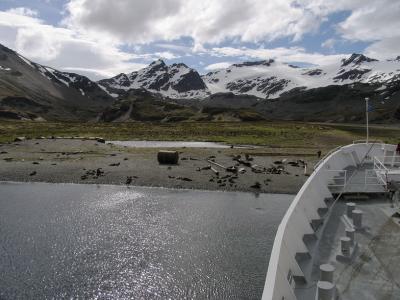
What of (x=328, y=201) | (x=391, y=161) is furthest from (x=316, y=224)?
(x=391, y=161)

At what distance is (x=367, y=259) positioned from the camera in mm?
14070

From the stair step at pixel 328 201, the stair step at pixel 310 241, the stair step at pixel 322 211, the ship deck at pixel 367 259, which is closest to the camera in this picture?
the ship deck at pixel 367 259

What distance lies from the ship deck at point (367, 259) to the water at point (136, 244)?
5.52 metres

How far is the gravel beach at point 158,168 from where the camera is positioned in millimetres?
44656

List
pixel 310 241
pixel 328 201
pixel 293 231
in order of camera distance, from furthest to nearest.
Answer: pixel 328 201, pixel 310 241, pixel 293 231

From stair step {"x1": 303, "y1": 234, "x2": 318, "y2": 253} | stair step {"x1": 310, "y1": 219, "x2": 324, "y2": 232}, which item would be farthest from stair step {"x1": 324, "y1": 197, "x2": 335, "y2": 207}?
stair step {"x1": 303, "y1": 234, "x2": 318, "y2": 253}

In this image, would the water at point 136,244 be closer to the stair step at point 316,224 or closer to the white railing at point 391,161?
the stair step at point 316,224

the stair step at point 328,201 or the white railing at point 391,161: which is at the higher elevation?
the white railing at point 391,161

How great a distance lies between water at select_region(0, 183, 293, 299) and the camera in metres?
20.5

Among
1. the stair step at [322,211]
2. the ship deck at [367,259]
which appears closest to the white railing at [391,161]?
the ship deck at [367,259]

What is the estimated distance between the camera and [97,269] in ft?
74.1

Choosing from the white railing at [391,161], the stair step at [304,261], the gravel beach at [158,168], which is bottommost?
the gravel beach at [158,168]

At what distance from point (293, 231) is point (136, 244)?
15195 millimetres

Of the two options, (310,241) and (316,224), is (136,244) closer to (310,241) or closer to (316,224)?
(316,224)
